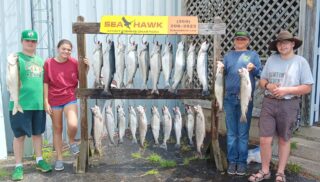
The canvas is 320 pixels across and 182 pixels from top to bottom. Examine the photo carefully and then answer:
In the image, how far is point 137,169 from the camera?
18.6 ft

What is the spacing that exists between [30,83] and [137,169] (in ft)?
6.91

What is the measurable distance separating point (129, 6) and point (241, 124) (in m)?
3.88

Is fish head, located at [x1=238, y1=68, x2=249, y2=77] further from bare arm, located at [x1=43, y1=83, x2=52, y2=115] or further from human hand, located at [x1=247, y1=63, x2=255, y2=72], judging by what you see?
bare arm, located at [x1=43, y1=83, x2=52, y2=115]

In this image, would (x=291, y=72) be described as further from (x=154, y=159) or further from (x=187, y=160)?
(x=154, y=159)

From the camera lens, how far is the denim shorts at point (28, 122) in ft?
16.7

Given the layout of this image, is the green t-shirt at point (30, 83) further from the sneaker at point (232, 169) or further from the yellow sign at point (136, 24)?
the sneaker at point (232, 169)

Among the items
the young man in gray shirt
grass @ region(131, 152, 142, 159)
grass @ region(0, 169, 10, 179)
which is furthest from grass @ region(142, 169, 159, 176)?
grass @ region(0, 169, 10, 179)

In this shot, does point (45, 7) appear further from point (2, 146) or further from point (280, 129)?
point (280, 129)

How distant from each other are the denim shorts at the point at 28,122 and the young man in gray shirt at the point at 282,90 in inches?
127

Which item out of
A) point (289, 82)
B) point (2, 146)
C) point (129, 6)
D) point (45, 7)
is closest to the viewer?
point (289, 82)

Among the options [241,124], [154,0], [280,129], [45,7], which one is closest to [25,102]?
[45,7]

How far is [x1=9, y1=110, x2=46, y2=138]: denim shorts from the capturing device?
16.7 ft

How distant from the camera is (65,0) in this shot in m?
6.83

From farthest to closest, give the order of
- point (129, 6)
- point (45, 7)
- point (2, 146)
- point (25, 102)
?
point (129, 6), point (45, 7), point (2, 146), point (25, 102)
